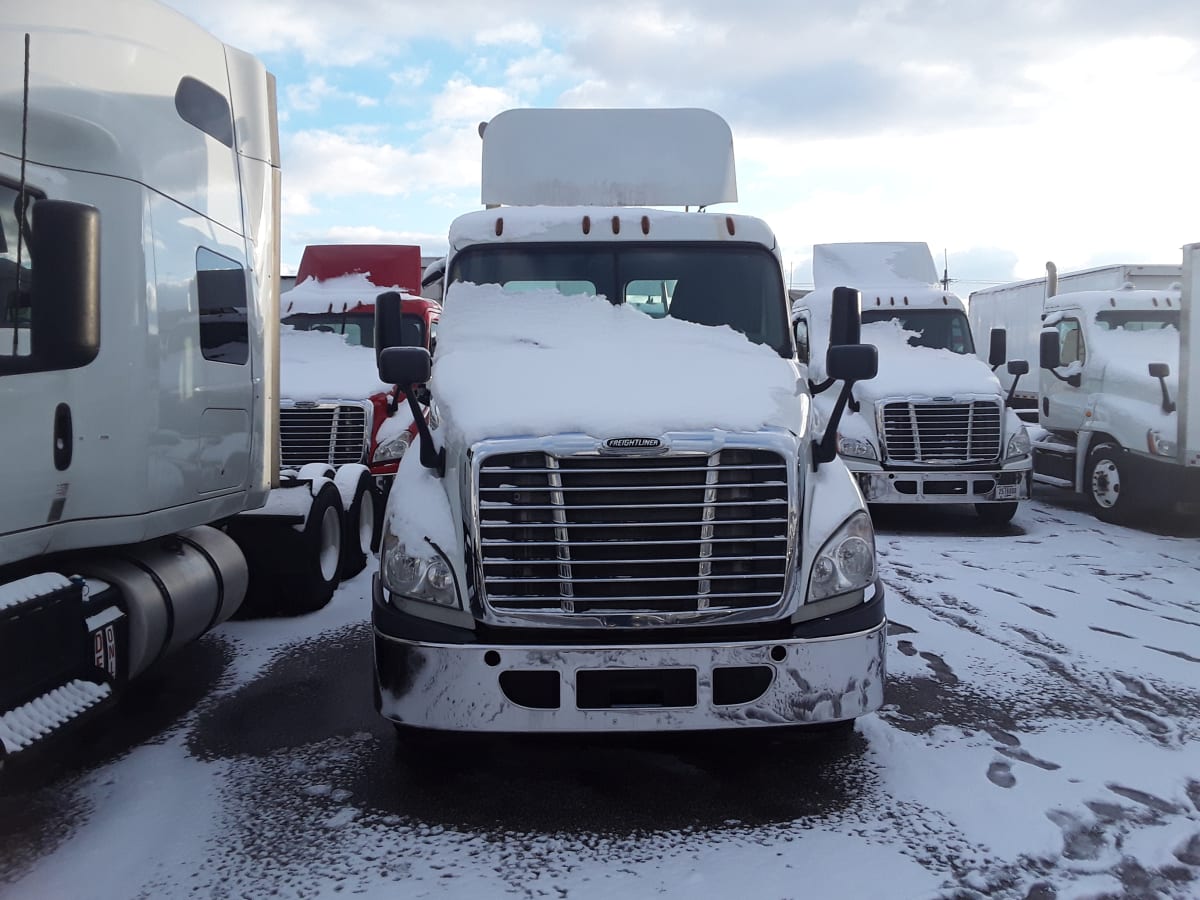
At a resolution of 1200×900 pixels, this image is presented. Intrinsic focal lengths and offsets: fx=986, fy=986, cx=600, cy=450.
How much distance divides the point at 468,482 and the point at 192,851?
5.33ft

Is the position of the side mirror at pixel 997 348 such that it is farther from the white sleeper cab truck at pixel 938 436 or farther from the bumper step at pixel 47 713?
the bumper step at pixel 47 713

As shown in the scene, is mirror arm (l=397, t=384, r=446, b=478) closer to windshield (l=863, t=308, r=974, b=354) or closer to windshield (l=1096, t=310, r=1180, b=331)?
windshield (l=863, t=308, r=974, b=354)

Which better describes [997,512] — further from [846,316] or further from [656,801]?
[656,801]

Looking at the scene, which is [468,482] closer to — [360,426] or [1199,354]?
[360,426]

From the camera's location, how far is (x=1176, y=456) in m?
9.54

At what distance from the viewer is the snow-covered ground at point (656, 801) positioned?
3.26 metres

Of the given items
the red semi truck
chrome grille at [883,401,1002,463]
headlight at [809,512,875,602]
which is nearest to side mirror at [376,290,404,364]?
headlight at [809,512,875,602]

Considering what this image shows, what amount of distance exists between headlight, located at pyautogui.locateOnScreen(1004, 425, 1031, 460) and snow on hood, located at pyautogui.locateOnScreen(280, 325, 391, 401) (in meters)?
6.36

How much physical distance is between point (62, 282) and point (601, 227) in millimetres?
3130

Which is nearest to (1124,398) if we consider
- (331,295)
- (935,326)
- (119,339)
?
(935,326)

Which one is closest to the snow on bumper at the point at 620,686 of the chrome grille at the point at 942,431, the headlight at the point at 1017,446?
the chrome grille at the point at 942,431

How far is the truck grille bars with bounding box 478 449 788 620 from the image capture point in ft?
12.5

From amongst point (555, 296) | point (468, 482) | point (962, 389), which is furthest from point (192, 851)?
point (962, 389)

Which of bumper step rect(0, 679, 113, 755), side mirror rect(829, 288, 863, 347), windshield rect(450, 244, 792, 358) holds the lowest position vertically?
bumper step rect(0, 679, 113, 755)
